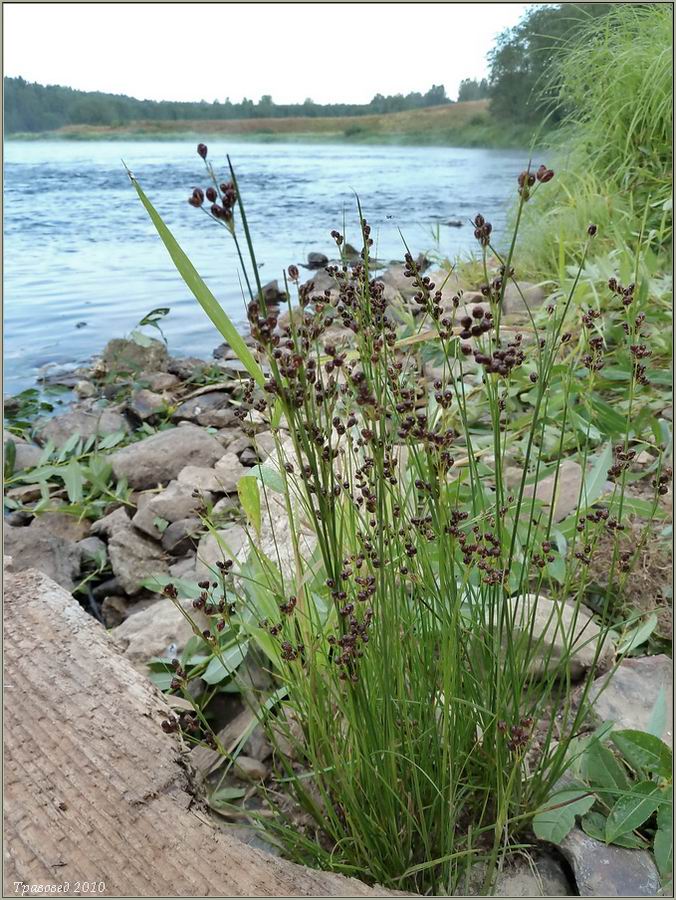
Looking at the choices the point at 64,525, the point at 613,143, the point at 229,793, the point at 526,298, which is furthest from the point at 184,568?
the point at 613,143

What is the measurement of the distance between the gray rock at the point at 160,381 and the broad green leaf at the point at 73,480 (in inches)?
47.0

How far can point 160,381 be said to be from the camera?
351 cm

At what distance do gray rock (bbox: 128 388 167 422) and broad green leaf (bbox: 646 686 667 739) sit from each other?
239 centimetres

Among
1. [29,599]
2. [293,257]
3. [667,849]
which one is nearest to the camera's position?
[667,849]

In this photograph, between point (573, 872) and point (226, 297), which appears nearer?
point (573, 872)

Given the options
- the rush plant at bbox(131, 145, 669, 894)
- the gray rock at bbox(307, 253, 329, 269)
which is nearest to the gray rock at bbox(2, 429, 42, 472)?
the rush plant at bbox(131, 145, 669, 894)

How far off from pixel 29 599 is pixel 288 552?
0.49m

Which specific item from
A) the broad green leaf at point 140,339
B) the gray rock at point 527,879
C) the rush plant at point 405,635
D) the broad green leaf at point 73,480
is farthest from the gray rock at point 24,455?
the gray rock at point 527,879

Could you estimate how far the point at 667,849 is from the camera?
0.95 meters

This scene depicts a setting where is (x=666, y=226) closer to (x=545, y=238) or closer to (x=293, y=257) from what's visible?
(x=545, y=238)

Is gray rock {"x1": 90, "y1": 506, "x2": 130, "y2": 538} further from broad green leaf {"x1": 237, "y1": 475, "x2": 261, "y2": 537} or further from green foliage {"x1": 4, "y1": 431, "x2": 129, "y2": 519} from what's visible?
broad green leaf {"x1": 237, "y1": 475, "x2": 261, "y2": 537}

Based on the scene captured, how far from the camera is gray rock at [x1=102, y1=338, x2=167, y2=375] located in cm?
378

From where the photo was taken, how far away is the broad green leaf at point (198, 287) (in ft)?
2.46

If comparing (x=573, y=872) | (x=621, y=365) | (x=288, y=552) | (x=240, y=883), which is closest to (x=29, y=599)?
(x=288, y=552)
